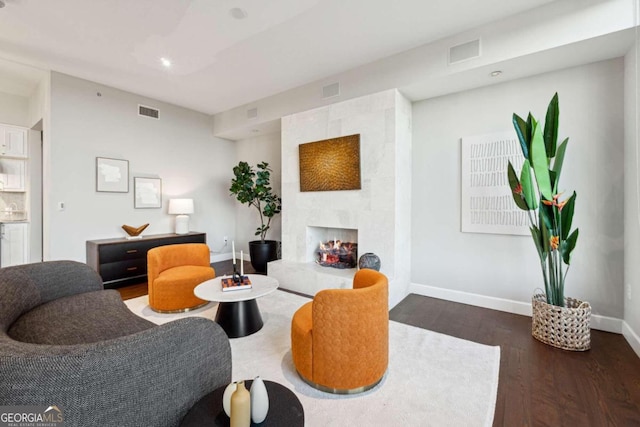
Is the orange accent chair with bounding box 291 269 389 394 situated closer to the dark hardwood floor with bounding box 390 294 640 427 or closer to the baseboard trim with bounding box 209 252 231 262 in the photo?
the dark hardwood floor with bounding box 390 294 640 427

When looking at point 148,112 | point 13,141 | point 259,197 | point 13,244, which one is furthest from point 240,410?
point 13,141

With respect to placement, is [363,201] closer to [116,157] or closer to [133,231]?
[133,231]

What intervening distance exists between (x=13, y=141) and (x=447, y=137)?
702 cm

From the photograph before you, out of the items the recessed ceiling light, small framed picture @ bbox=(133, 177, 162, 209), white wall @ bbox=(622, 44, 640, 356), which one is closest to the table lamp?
small framed picture @ bbox=(133, 177, 162, 209)

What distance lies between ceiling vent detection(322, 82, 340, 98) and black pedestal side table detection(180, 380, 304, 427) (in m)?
3.79

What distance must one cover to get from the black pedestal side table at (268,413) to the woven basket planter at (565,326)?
2.61 meters

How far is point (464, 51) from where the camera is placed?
300cm

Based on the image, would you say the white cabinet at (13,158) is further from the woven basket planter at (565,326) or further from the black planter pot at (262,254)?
the woven basket planter at (565,326)

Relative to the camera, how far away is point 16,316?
1.90 metres

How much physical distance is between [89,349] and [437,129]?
4.00m

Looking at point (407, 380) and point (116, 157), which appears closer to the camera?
point (407, 380)

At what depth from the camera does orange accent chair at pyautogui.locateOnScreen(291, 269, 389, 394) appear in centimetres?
179

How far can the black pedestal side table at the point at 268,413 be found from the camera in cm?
100

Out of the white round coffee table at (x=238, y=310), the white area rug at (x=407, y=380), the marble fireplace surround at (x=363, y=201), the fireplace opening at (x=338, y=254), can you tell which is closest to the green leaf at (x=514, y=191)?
the marble fireplace surround at (x=363, y=201)
